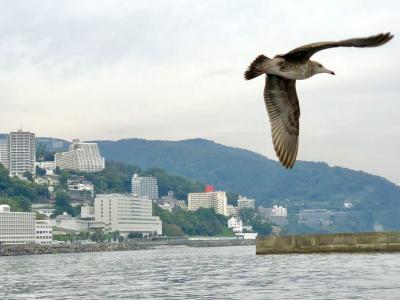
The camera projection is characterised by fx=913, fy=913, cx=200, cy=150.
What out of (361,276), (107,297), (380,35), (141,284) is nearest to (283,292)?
(361,276)

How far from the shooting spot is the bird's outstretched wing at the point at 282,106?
11.7m

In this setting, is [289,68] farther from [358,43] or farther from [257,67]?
[358,43]

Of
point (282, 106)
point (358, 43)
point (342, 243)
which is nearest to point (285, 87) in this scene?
point (282, 106)

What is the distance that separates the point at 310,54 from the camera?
35.1 ft

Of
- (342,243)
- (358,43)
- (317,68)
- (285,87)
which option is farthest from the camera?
(342,243)

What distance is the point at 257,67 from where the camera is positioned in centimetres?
1126

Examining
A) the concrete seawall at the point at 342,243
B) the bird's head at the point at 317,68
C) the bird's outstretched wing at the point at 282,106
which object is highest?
the bird's head at the point at 317,68

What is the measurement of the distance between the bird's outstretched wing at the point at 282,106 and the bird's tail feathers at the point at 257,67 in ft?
1.20

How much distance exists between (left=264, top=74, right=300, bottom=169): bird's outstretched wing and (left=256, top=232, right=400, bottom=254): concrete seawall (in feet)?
218

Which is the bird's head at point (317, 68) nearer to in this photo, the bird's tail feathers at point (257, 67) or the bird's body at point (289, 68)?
the bird's body at point (289, 68)

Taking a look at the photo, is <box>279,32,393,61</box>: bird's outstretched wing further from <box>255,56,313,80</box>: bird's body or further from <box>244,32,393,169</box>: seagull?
<box>255,56,313,80</box>: bird's body

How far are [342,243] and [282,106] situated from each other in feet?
227

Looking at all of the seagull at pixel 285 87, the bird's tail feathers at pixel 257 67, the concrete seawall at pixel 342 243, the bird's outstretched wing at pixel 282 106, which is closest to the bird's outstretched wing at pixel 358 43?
the seagull at pixel 285 87

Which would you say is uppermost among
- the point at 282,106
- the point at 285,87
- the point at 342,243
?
the point at 285,87
